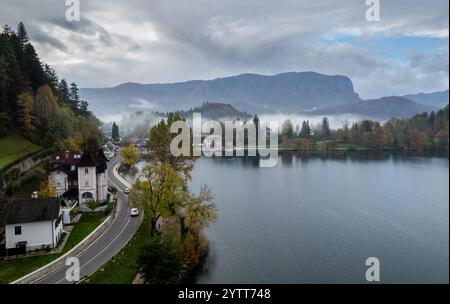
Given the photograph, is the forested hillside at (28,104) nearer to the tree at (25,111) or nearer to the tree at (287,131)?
the tree at (25,111)

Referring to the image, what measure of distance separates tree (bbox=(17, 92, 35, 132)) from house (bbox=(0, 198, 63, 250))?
25083mm

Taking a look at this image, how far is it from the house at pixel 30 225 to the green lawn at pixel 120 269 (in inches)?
208

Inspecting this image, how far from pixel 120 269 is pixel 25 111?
34.8 metres

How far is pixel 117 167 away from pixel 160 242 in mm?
43646

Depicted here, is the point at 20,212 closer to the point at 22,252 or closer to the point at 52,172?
the point at 22,252

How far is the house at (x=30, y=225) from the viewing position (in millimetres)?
24172

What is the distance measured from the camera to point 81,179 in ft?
118

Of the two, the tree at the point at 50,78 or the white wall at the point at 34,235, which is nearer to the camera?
the white wall at the point at 34,235

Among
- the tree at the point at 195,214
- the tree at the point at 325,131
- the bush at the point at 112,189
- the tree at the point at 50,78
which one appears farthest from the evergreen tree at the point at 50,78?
the tree at the point at 325,131

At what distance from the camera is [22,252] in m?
23.9

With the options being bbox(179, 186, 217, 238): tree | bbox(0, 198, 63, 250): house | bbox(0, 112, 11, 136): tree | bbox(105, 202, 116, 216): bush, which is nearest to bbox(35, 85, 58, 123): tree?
bbox(0, 112, 11, 136): tree

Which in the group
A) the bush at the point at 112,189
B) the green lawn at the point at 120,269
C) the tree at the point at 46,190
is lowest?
the green lawn at the point at 120,269

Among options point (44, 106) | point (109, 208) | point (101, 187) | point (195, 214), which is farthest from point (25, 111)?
point (195, 214)

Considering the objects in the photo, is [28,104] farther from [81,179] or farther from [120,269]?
[120,269]
